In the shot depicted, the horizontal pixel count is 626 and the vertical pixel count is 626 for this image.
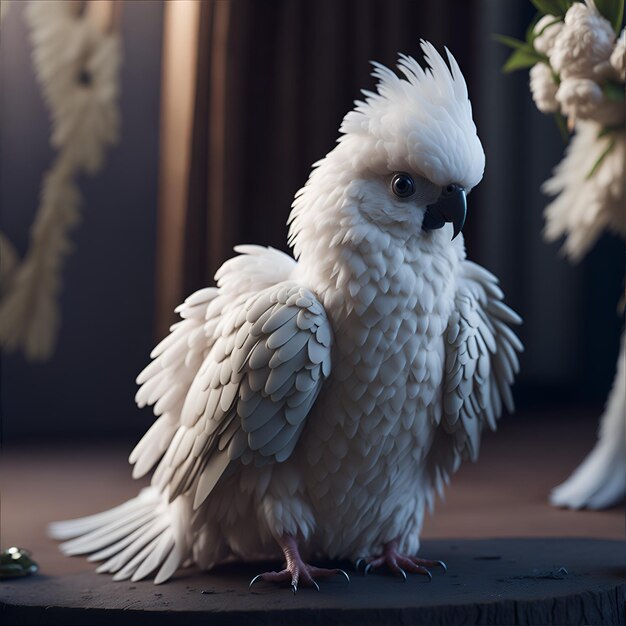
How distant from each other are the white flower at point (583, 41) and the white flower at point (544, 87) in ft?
0.24

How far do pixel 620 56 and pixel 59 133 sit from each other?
1451 millimetres

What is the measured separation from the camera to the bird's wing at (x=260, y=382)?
3.78ft

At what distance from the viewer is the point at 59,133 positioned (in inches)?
90.9

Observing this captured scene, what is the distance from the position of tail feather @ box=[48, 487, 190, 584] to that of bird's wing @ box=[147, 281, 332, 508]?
0.12 m

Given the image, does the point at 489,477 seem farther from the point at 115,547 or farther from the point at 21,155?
the point at 21,155

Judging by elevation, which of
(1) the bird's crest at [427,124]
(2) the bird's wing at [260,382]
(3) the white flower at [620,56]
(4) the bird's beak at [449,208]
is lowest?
(2) the bird's wing at [260,382]

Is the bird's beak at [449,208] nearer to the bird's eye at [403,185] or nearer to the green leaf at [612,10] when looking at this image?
the bird's eye at [403,185]

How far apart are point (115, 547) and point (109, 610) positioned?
24 cm

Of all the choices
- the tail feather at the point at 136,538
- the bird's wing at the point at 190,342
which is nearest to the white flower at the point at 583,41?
the bird's wing at the point at 190,342

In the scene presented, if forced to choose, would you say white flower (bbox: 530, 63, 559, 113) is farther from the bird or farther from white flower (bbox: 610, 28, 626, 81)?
white flower (bbox: 610, 28, 626, 81)

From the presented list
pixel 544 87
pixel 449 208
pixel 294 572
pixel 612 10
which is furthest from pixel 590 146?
pixel 294 572

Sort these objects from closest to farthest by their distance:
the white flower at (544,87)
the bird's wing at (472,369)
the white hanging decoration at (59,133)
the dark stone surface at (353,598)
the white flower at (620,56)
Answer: the dark stone surface at (353,598)
the bird's wing at (472,369)
the white flower at (620,56)
the white flower at (544,87)
the white hanging decoration at (59,133)

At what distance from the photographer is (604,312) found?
2.91 metres

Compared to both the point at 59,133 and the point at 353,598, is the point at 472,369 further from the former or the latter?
the point at 59,133
